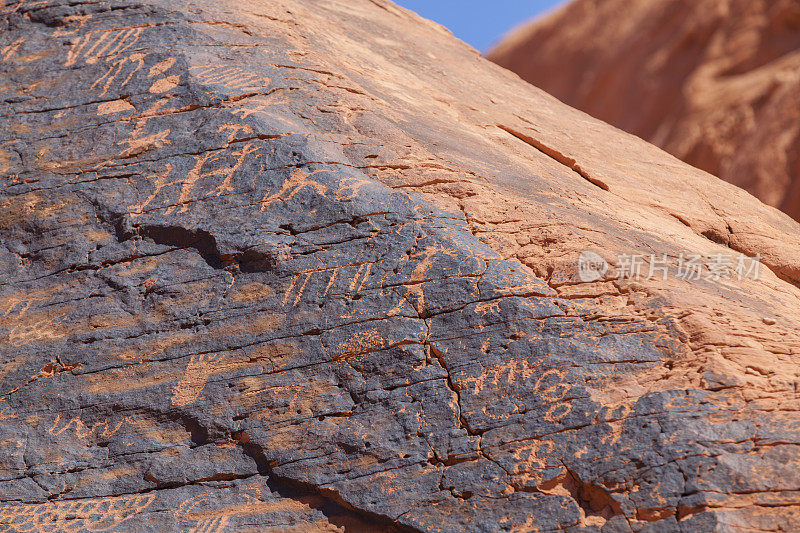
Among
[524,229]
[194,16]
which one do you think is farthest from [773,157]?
[194,16]

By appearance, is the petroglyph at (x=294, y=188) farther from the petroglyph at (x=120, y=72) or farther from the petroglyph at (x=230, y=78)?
the petroglyph at (x=120, y=72)

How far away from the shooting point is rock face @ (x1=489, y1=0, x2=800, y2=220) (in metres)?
13.2

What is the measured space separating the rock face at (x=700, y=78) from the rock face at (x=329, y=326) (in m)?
9.17

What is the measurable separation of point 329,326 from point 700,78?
14.9m

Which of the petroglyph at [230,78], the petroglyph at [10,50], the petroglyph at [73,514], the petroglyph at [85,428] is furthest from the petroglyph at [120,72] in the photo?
the petroglyph at [73,514]

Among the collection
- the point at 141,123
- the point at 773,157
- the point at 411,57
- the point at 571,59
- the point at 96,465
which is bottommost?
the point at 96,465

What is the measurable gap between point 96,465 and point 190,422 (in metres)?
0.63

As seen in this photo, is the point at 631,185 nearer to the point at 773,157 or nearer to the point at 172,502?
the point at 172,502

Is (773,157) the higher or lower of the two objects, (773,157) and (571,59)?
the lower

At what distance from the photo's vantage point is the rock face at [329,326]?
3.55m

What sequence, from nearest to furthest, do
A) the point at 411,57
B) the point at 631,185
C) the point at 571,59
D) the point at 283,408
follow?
the point at 283,408 → the point at 631,185 → the point at 411,57 → the point at 571,59

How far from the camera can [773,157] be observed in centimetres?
1303

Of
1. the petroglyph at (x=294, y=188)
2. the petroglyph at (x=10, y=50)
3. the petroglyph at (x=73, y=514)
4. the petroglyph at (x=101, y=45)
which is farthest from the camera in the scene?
the petroglyph at (x=10, y=50)

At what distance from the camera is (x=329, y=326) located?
400 centimetres
